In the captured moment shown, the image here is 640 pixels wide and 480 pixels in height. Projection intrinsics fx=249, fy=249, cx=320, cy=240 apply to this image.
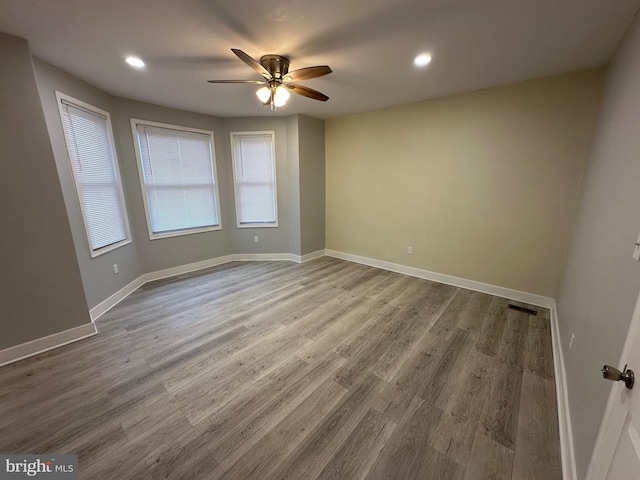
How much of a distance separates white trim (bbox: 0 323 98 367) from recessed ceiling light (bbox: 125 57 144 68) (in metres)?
2.55

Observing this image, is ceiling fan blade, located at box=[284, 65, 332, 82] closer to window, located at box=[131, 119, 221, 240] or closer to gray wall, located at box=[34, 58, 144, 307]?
gray wall, located at box=[34, 58, 144, 307]

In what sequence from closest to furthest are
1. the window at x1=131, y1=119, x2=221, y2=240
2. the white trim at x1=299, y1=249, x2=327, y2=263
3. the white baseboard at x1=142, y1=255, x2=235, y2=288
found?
the window at x1=131, y1=119, x2=221, y2=240 → the white baseboard at x1=142, y1=255, x2=235, y2=288 → the white trim at x1=299, y1=249, x2=327, y2=263

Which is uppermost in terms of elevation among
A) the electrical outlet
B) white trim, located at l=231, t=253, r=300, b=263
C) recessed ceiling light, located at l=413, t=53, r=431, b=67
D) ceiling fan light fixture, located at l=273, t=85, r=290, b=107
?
recessed ceiling light, located at l=413, t=53, r=431, b=67

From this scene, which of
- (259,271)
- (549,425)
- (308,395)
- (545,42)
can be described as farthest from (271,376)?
(545,42)

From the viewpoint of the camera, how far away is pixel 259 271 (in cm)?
427

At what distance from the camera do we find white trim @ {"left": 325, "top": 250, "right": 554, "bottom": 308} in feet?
9.93

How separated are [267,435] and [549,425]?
1.76 meters

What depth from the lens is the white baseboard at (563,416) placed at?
128 cm

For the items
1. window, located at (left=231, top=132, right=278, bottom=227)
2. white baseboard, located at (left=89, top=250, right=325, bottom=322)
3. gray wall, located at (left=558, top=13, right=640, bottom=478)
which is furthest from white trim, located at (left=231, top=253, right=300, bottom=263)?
gray wall, located at (left=558, top=13, right=640, bottom=478)

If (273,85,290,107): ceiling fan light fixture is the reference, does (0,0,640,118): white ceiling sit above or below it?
above

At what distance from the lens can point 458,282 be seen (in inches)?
141

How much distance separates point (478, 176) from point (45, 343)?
4.94 m

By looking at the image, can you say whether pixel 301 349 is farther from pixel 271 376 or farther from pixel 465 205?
pixel 465 205

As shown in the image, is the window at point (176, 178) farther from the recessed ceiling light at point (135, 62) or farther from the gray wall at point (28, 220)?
the gray wall at point (28, 220)
